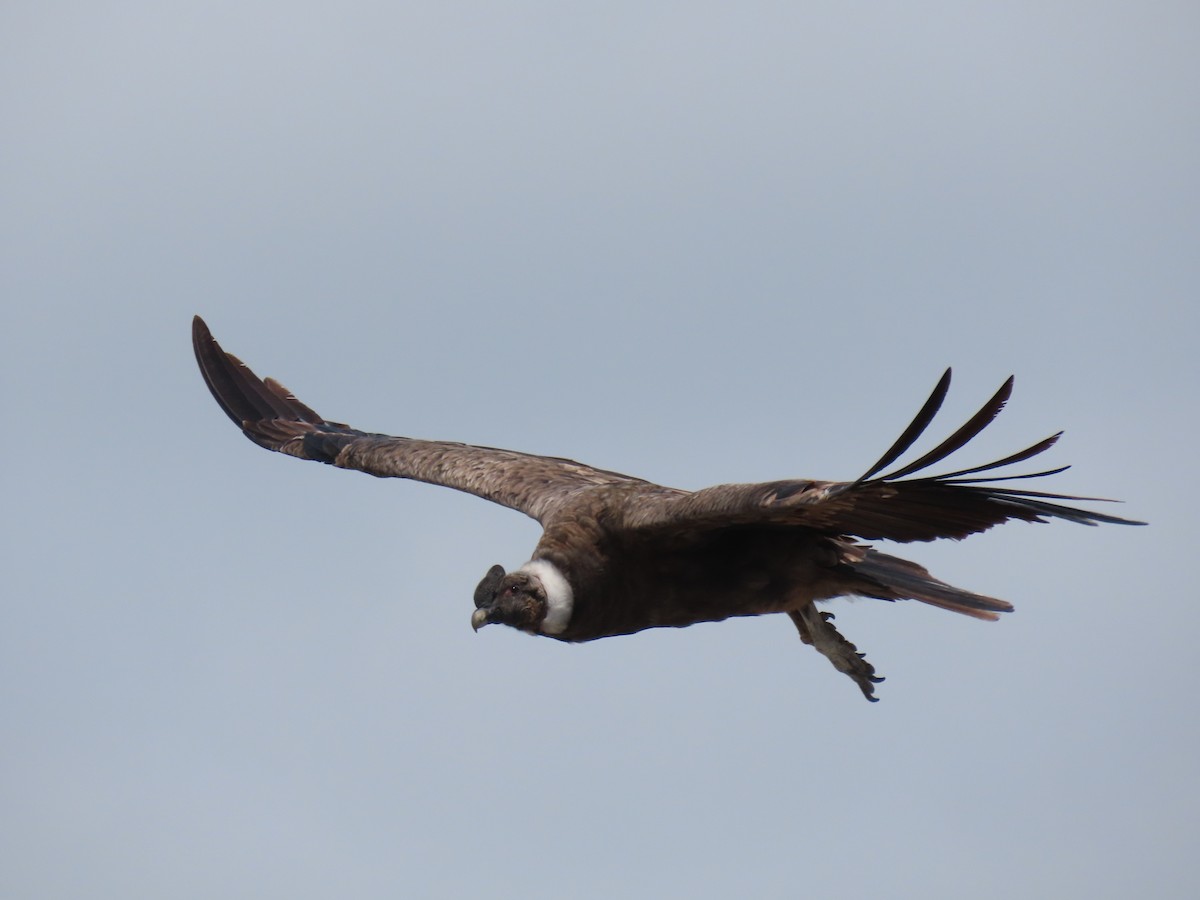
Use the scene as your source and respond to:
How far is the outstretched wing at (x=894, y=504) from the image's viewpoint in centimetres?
845

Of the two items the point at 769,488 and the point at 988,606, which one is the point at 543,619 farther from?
the point at 988,606

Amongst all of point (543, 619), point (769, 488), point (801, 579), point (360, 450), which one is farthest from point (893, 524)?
point (360, 450)

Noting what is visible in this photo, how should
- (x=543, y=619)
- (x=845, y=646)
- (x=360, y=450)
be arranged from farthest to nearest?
1. (x=360, y=450)
2. (x=845, y=646)
3. (x=543, y=619)

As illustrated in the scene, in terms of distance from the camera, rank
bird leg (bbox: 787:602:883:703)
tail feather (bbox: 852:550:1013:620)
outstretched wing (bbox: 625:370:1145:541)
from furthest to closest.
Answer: bird leg (bbox: 787:602:883:703), tail feather (bbox: 852:550:1013:620), outstretched wing (bbox: 625:370:1145:541)

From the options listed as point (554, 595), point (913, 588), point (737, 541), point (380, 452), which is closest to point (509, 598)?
point (554, 595)

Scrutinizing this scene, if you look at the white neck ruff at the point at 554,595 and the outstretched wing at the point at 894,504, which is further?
the white neck ruff at the point at 554,595

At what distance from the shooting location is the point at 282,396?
14719 millimetres

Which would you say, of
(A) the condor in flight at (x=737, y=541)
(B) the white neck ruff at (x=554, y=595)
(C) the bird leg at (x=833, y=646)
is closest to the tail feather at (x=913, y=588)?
(A) the condor in flight at (x=737, y=541)

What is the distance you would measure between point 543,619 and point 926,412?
304 centimetres

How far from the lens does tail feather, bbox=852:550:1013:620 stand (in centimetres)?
1055

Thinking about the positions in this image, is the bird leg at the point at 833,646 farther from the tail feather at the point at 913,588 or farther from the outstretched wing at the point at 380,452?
the outstretched wing at the point at 380,452

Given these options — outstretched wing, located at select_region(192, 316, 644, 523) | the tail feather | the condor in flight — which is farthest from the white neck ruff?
the tail feather

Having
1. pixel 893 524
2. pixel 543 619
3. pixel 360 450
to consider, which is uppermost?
pixel 360 450

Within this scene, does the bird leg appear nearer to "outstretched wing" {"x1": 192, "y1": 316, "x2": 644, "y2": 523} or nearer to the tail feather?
the tail feather
